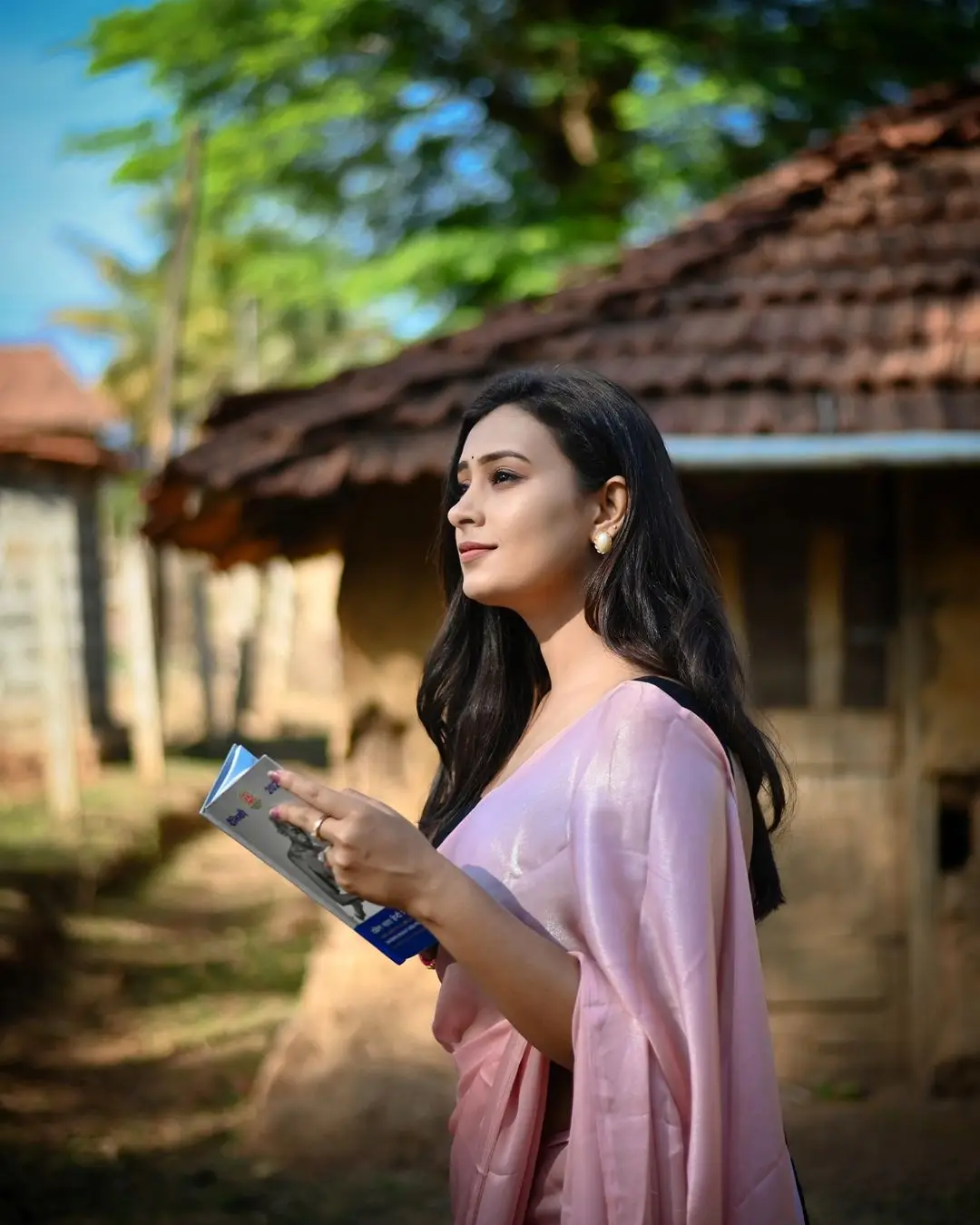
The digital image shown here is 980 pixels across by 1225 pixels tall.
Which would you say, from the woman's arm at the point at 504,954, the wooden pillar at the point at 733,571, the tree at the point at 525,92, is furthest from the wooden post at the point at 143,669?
the woman's arm at the point at 504,954

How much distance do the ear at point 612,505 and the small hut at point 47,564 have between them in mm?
9318

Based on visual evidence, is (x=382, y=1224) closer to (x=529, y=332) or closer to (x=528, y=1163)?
(x=528, y=1163)

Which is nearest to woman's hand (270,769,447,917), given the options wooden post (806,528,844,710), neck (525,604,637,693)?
neck (525,604,637,693)

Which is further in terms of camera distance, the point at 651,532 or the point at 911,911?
the point at 911,911

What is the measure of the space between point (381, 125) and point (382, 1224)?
886cm

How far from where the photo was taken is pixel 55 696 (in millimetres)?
10695

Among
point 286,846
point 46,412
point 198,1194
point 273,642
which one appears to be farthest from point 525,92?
point 273,642

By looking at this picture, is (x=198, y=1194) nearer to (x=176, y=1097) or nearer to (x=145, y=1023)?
(x=176, y=1097)

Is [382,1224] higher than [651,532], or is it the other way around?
[651,532]

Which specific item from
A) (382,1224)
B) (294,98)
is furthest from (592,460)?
(294,98)

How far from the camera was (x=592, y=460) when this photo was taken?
6.34ft

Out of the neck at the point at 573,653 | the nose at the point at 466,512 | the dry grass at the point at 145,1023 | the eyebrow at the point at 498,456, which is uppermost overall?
the eyebrow at the point at 498,456

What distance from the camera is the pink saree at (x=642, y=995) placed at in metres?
1.63

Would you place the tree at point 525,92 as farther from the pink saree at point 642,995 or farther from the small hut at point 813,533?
the pink saree at point 642,995
